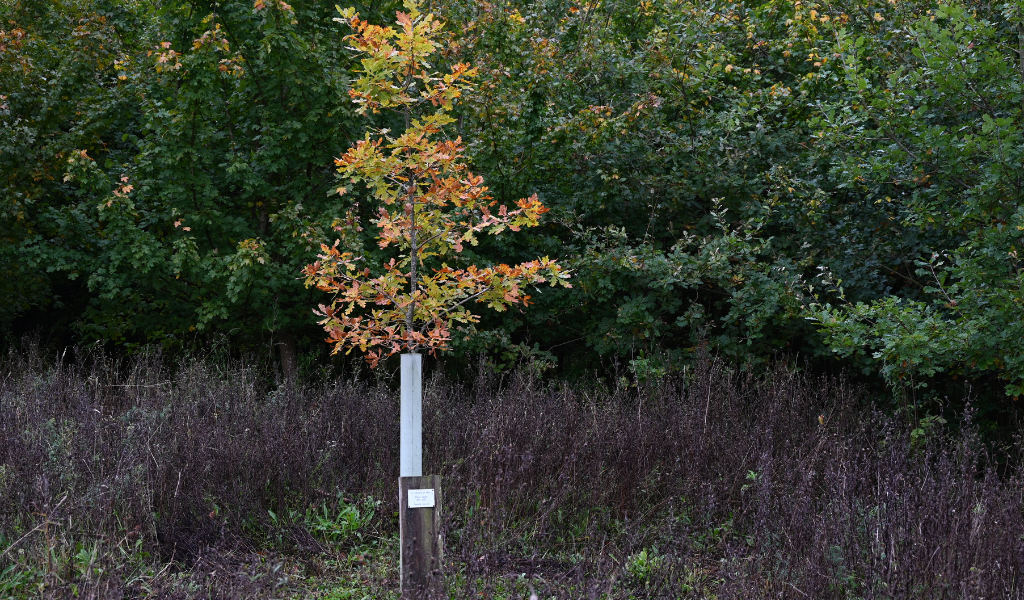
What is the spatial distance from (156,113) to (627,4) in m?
5.41

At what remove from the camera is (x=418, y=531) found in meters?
3.44

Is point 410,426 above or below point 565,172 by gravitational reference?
below

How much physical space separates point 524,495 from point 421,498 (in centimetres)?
133

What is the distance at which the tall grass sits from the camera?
3.36 meters

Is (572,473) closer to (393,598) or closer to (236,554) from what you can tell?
(393,598)

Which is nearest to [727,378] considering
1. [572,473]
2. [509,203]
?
[572,473]

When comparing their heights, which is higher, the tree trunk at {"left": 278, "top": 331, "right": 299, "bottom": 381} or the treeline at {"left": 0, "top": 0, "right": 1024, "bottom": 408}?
the treeline at {"left": 0, "top": 0, "right": 1024, "bottom": 408}

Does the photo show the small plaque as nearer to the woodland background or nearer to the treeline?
the woodland background

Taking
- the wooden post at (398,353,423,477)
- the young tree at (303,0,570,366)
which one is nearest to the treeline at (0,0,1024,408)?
the young tree at (303,0,570,366)

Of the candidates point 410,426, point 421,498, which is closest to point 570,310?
point 410,426

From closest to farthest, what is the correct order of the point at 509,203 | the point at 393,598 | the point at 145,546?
1. the point at 393,598
2. the point at 145,546
3. the point at 509,203

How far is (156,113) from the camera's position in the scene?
7723 millimetres

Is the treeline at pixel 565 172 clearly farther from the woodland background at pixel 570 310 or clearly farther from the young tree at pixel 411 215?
the young tree at pixel 411 215

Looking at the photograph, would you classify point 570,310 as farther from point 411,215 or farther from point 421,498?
point 421,498
